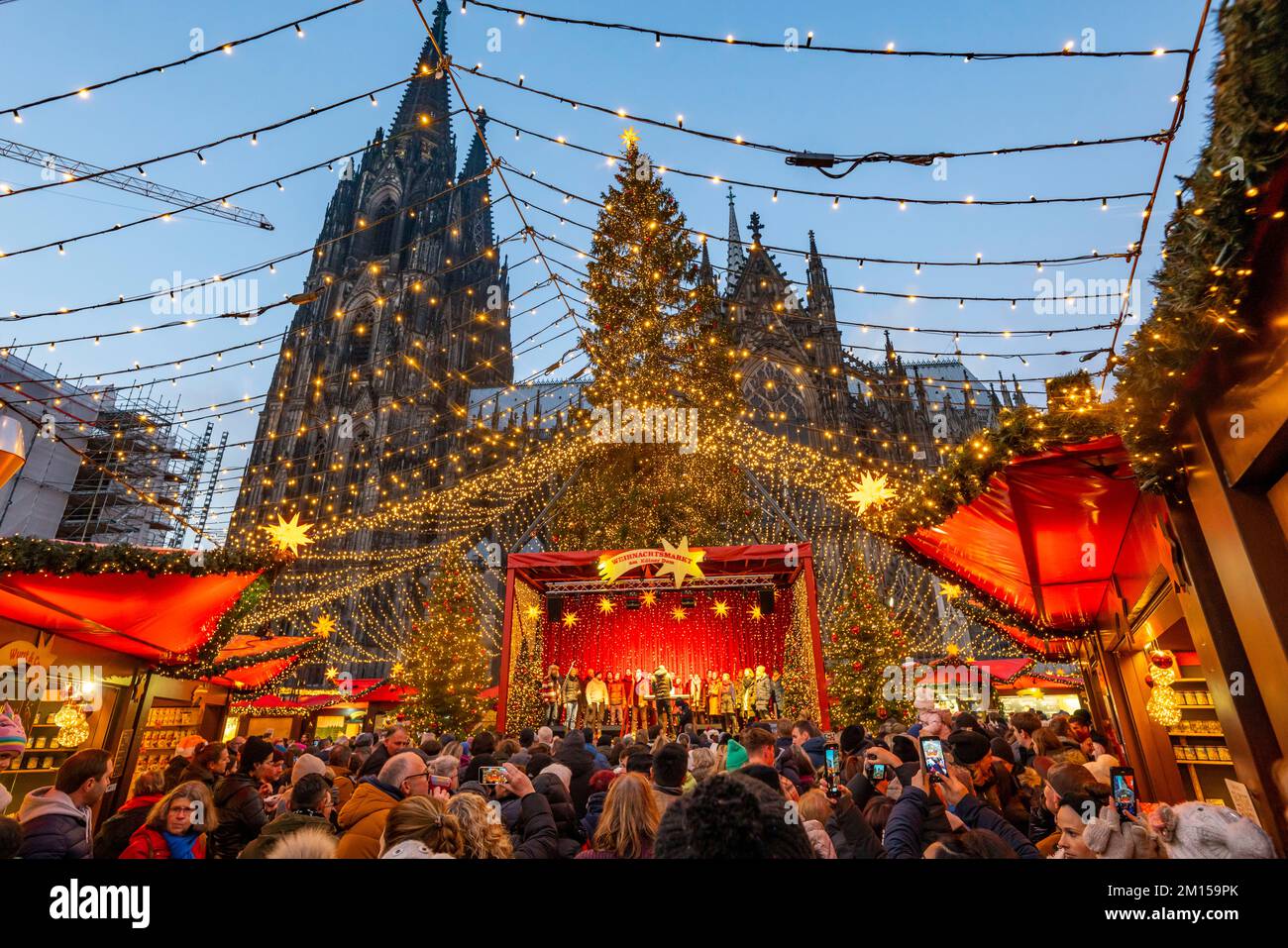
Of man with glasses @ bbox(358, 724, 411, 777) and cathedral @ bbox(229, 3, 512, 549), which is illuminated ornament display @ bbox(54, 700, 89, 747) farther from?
cathedral @ bbox(229, 3, 512, 549)

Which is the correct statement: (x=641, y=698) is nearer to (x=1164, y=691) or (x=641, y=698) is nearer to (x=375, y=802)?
(x=1164, y=691)

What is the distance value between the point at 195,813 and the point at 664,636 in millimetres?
15217

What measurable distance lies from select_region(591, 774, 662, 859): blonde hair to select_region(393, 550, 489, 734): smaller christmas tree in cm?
1342

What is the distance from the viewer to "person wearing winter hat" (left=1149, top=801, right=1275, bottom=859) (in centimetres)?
185

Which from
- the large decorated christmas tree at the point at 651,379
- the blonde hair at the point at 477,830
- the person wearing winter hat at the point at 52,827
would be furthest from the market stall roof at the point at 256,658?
the blonde hair at the point at 477,830

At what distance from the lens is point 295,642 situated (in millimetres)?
13672

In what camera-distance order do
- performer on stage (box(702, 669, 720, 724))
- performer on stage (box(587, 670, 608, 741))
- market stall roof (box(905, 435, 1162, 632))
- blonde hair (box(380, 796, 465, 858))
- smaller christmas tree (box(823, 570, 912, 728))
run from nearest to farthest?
blonde hair (box(380, 796, 465, 858))
market stall roof (box(905, 435, 1162, 632))
smaller christmas tree (box(823, 570, 912, 728))
performer on stage (box(702, 669, 720, 724))
performer on stage (box(587, 670, 608, 741))

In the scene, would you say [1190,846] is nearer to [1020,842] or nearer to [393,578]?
[1020,842]

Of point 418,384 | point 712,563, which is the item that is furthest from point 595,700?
point 418,384

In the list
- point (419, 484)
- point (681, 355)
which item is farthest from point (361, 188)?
point (681, 355)

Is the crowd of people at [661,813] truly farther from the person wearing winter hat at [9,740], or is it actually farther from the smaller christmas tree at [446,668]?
the smaller christmas tree at [446,668]

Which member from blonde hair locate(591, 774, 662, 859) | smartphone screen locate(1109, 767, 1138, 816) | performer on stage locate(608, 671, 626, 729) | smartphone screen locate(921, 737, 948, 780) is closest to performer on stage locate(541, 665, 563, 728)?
performer on stage locate(608, 671, 626, 729)

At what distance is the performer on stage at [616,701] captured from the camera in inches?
599
